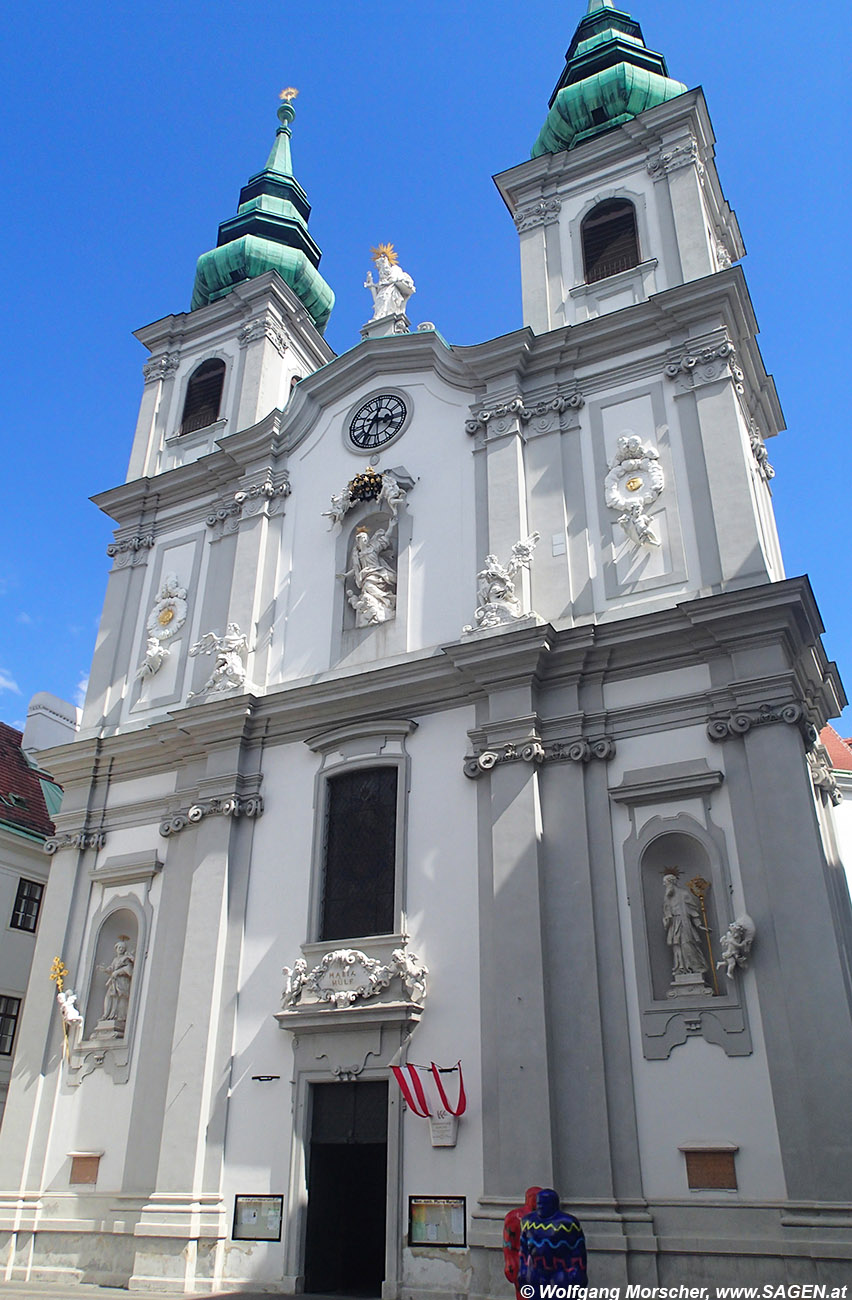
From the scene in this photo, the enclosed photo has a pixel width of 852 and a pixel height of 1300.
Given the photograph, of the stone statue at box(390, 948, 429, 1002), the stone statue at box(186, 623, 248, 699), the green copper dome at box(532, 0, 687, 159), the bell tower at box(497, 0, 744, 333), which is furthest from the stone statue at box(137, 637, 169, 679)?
the green copper dome at box(532, 0, 687, 159)

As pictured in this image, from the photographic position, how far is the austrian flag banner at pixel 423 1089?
12.4 metres

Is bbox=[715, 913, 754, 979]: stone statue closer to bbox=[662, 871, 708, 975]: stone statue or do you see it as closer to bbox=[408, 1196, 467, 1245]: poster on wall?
bbox=[662, 871, 708, 975]: stone statue

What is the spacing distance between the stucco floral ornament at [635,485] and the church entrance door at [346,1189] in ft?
26.4

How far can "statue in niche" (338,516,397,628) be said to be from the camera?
16375mm

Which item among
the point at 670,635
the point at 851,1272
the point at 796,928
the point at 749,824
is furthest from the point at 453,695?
the point at 851,1272

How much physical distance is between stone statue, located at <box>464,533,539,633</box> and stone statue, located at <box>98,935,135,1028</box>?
23.8 ft

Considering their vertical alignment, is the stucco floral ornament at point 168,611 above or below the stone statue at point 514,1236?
above

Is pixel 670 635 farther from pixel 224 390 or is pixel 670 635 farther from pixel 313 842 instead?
pixel 224 390

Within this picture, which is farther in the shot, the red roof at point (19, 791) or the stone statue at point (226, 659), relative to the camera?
the red roof at point (19, 791)

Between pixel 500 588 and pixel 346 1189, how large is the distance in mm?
8257

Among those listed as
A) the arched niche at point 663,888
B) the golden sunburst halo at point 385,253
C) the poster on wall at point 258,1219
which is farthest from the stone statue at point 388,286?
the poster on wall at point 258,1219

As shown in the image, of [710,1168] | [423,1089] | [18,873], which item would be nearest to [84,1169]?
[423,1089]

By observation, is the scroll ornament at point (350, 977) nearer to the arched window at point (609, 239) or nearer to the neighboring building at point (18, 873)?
the neighboring building at point (18, 873)

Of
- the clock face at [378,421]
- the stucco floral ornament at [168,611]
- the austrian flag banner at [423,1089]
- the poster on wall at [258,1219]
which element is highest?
the clock face at [378,421]
